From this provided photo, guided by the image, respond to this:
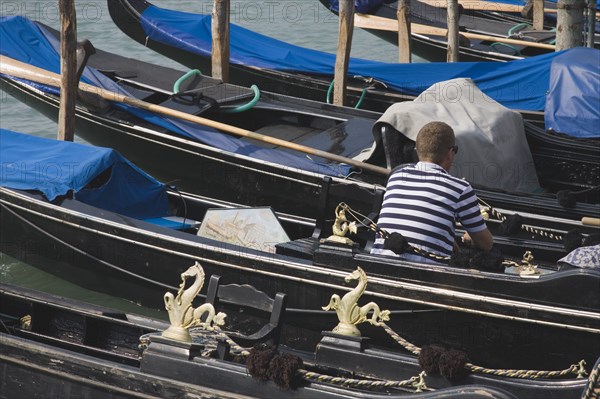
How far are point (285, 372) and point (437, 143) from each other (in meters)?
1.19

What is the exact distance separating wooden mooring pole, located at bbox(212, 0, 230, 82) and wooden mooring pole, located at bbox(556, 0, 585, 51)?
2.32m

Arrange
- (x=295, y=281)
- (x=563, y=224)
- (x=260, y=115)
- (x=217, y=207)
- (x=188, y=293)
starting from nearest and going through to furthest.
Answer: (x=188, y=293) < (x=295, y=281) < (x=563, y=224) < (x=217, y=207) < (x=260, y=115)

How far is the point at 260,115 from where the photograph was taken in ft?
22.4

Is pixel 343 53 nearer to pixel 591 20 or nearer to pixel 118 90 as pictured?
pixel 118 90

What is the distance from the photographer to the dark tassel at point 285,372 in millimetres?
3047

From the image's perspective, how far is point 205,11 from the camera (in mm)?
12680

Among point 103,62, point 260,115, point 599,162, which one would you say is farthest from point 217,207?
A: point 103,62

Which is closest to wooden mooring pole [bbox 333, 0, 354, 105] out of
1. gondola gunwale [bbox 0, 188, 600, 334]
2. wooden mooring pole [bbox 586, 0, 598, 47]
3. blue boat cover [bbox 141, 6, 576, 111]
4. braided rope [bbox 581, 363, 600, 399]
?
blue boat cover [bbox 141, 6, 576, 111]

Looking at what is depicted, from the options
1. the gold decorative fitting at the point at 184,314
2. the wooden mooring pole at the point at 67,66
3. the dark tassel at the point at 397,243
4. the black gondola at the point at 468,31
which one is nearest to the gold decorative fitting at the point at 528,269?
the dark tassel at the point at 397,243

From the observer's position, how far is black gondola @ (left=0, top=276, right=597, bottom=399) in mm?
3055

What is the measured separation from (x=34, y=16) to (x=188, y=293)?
30.2 feet

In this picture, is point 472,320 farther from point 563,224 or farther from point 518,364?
point 563,224

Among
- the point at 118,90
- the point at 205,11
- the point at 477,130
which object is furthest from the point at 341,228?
the point at 205,11

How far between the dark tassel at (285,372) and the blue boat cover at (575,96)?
3309 millimetres
